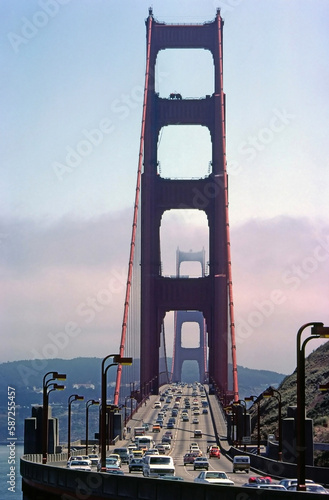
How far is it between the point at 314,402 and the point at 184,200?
2822 cm

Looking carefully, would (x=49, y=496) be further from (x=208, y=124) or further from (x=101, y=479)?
(x=208, y=124)

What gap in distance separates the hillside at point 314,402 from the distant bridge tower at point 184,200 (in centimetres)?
722

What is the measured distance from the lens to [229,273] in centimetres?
11562

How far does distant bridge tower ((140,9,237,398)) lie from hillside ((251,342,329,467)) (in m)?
7.22

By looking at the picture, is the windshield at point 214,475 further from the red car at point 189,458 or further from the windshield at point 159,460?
the red car at point 189,458

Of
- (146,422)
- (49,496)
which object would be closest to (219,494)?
(49,496)

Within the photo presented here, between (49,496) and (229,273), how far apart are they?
75.9 metres

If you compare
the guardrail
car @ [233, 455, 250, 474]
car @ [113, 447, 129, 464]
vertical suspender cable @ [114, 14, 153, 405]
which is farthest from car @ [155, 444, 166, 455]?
the guardrail

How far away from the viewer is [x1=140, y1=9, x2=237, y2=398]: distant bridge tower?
115375 millimetres

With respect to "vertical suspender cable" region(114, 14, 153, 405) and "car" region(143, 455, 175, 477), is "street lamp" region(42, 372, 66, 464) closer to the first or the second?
"car" region(143, 455, 175, 477)

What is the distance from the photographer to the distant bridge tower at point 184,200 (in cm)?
11538

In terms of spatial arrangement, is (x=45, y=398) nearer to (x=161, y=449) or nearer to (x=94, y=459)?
(x=94, y=459)

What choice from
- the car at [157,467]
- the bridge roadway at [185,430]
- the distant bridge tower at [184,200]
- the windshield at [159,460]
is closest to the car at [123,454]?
the bridge roadway at [185,430]

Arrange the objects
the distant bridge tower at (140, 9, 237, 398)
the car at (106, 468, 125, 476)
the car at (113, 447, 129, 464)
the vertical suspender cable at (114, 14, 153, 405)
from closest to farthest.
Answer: the car at (106, 468, 125, 476), the car at (113, 447, 129, 464), the vertical suspender cable at (114, 14, 153, 405), the distant bridge tower at (140, 9, 237, 398)
